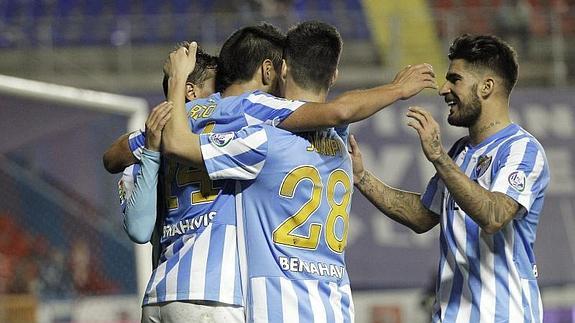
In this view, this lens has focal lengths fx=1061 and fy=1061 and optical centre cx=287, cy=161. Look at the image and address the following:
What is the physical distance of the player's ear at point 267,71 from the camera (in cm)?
375

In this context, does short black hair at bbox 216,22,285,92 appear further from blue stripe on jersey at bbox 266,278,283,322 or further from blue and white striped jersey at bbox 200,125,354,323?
blue stripe on jersey at bbox 266,278,283,322

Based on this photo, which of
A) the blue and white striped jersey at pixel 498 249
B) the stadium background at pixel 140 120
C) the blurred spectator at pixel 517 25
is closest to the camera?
the blue and white striped jersey at pixel 498 249

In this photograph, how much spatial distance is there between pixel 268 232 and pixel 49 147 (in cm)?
574

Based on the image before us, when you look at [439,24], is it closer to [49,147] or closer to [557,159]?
[557,159]

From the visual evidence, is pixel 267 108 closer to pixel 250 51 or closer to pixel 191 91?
pixel 250 51

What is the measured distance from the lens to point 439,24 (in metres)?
12.8

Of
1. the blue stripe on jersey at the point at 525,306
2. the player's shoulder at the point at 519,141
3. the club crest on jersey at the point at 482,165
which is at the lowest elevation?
the blue stripe on jersey at the point at 525,306

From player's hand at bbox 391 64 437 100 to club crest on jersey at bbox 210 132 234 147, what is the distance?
0.58 m

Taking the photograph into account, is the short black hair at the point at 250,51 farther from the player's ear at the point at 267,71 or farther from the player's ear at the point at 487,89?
the player's ear at the point at 487,89

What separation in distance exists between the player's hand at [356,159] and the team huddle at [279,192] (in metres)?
0.46

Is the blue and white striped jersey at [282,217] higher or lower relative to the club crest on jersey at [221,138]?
lower

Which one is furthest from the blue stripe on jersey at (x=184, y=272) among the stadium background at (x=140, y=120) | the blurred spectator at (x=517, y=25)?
the blurred spectator at (x=517, y=25)

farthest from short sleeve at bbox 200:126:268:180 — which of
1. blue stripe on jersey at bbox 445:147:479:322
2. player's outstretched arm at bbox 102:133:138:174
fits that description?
blue stripe on jersey at bbox 445:147:479:322

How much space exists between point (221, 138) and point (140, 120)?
392 centimetres
